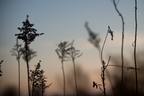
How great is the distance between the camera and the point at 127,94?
2348cm

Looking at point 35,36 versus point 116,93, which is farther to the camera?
point 35,36

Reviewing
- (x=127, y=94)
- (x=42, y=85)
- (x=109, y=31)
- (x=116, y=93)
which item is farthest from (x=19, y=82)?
(x=109, y=31)

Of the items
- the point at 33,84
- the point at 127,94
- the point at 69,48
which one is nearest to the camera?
the point at 127,94

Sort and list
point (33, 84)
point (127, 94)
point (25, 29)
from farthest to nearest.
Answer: point (33, 84) < point (25, 29) < point (127, 94)

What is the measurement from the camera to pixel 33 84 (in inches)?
1314

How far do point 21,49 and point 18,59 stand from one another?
98 centimetres

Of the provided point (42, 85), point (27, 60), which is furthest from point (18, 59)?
point (42, 85)

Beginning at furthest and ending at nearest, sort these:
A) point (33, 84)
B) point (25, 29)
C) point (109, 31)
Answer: point (33, 84)
point (25, 29)
point (109, 31)

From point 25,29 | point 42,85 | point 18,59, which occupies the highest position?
point 25,29

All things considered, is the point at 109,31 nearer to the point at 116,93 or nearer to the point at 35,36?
the point at 116,93

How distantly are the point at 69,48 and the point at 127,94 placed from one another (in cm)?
1294

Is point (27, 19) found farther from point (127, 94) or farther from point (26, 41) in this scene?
point (127, 94)

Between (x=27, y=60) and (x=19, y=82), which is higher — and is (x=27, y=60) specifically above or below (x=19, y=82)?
above

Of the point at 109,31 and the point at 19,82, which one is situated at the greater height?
the point at 109,31
